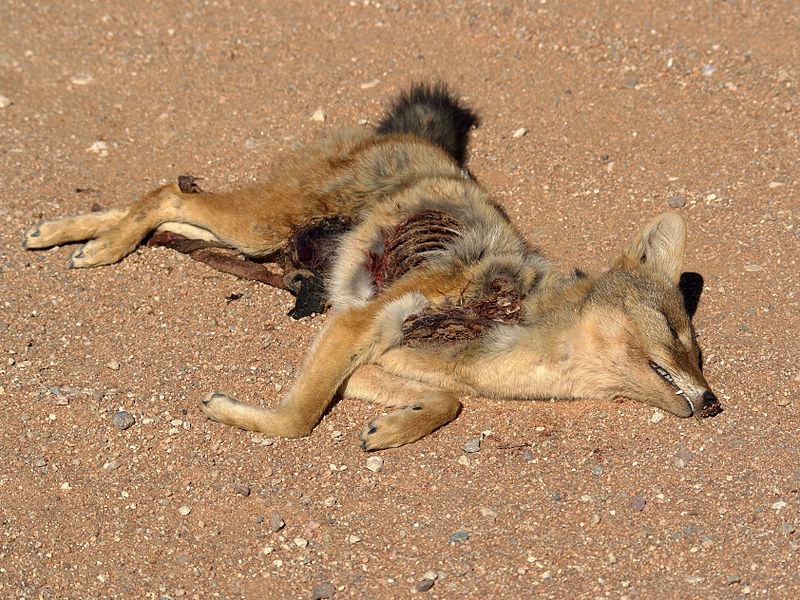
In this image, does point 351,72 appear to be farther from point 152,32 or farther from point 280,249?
point 280,249

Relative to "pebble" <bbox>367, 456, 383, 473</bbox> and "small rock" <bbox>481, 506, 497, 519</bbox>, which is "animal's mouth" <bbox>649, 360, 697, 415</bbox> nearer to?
"small rock" <bbox>481, 506, 497, 519</bbox>

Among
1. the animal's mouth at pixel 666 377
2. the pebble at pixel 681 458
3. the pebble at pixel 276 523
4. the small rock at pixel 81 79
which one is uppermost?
the animal's mouth at pixel 666 377

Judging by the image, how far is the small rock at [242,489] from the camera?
4.41 meters

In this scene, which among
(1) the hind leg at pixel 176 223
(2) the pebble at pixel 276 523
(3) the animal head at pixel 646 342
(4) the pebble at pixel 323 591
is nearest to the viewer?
(4) the pebble at pixel 323 591

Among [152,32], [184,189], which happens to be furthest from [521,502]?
[152,32]

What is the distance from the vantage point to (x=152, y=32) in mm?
8070

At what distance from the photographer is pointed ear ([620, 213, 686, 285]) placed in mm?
4961

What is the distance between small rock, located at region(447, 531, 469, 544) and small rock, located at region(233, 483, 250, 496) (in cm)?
108

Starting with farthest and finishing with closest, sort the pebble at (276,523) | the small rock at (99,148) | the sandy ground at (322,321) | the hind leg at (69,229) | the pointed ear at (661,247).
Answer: the small rock at (99,148) → the hind leg at (69,229) → the pointed ear at (661,247) → the pebble at (276,523) → the sandy ground at (322,321)

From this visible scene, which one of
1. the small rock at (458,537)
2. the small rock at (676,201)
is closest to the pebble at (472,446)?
the small rock at (458,537)

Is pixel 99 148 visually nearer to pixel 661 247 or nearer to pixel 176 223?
pixel 176 223

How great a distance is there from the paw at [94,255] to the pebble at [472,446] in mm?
2801

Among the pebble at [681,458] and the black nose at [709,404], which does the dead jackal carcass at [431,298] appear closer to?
the black nose at [709,404]

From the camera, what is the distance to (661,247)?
5000mm
